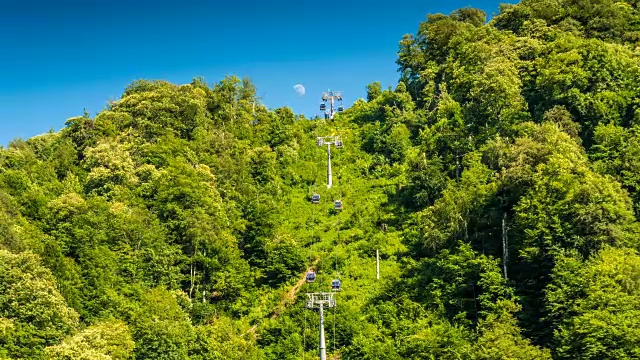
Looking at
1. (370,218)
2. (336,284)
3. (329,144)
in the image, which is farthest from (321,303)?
(329,144)

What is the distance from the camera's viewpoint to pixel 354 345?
5028cm

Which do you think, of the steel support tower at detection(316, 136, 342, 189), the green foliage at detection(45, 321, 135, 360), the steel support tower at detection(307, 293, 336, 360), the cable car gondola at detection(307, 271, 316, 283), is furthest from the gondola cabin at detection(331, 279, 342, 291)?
the steel support tower at detection(316, 136, 342, 189)

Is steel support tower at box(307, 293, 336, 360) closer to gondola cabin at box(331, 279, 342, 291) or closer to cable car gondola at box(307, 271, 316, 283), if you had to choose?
gondola cabin at box(331, 279, 342, 291)

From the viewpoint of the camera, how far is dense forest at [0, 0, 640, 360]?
148ft

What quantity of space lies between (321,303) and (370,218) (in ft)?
61.3

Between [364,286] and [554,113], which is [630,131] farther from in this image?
[364,286]

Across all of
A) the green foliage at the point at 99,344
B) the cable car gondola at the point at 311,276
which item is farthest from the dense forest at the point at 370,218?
the cable car gondola at the point at 311,276

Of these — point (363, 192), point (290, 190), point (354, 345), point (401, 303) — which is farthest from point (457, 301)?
point (290, 190)

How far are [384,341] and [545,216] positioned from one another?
14.7 m

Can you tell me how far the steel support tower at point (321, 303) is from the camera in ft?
164

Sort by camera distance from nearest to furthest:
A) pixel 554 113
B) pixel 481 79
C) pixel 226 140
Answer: pixel 554 113 → pixel 481 79 → pixel 226 140

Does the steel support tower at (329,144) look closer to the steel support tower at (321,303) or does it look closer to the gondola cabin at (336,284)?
the gondola cabin at (336,284)

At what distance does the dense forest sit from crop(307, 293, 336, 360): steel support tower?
148cm

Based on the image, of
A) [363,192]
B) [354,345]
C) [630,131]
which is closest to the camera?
[354,345]
